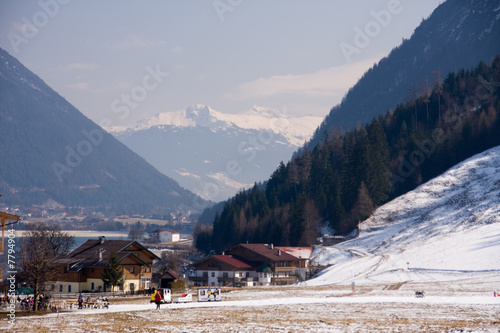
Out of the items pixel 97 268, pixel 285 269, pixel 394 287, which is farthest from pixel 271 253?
pixel 394 287

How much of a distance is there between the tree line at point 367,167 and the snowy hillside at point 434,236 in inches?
336

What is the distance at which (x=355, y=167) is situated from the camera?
149 m

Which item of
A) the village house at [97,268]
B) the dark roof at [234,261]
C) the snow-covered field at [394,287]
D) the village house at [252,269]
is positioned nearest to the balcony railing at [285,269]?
the village house at [252,269]

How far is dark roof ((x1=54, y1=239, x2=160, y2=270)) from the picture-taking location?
79000mm

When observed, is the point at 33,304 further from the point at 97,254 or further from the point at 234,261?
the point at 234,261

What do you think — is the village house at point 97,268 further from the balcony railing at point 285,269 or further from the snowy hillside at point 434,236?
the balcony railing at point 285,269

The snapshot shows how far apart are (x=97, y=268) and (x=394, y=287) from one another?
36353mm

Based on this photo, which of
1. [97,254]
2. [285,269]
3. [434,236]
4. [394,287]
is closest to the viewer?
[394,287]

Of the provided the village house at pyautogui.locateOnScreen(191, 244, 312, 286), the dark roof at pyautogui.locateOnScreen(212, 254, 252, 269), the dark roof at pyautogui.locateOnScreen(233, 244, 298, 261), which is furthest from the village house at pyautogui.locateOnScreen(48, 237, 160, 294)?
the dark roof at pyautogui.locateOnScreen(233, 244, 298, 261)

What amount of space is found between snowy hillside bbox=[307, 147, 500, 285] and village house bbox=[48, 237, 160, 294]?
2479 cm

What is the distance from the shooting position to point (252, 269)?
10994cm

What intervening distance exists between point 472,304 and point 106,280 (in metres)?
43.5

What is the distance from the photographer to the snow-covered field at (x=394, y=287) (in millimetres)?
38562

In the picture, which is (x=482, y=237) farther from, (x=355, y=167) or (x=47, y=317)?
(x=47, y=317)
